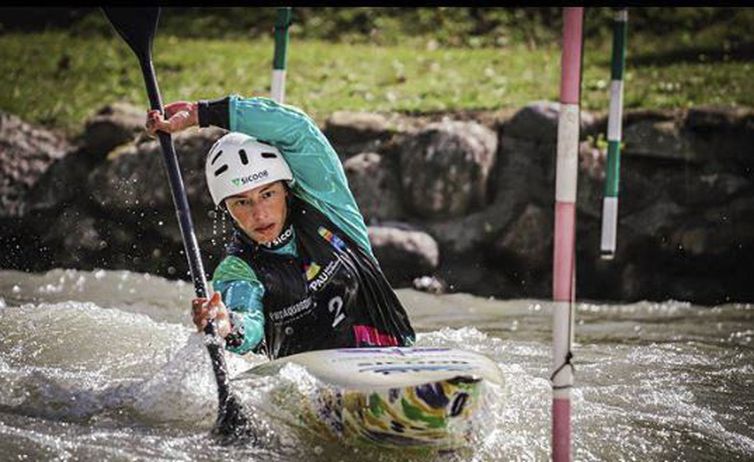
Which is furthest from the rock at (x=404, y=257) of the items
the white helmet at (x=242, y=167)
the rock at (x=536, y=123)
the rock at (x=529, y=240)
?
the white helmet at (x=242, y=167)

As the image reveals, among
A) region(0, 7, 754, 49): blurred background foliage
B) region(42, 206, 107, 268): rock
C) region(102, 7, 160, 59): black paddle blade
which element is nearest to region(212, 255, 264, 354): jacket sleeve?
region(102, 7, 160, 59): black paddle blade

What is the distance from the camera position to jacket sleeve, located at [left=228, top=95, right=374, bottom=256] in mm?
5543

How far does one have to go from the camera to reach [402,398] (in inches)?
182

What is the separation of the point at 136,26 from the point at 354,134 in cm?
421

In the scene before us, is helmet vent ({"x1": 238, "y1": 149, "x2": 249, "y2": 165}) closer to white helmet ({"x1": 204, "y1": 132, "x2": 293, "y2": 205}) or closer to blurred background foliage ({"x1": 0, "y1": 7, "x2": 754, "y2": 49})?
white helmet ({"x1": 204, "y1": 132, "x2": 293, "y2": 205})

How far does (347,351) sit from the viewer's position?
5094 millimetres

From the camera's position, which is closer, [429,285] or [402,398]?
[402,398]

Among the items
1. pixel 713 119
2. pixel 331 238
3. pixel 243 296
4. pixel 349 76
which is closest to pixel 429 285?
pixel 713 119

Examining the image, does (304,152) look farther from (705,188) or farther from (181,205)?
(705,188)

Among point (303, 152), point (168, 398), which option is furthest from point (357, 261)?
point (168, 398)

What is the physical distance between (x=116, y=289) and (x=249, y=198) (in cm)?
406

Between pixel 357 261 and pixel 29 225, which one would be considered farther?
pixel 29 225

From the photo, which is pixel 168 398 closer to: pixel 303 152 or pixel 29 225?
pixel 303 152

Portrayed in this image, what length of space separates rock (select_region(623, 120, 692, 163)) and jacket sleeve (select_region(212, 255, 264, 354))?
5.03 m
